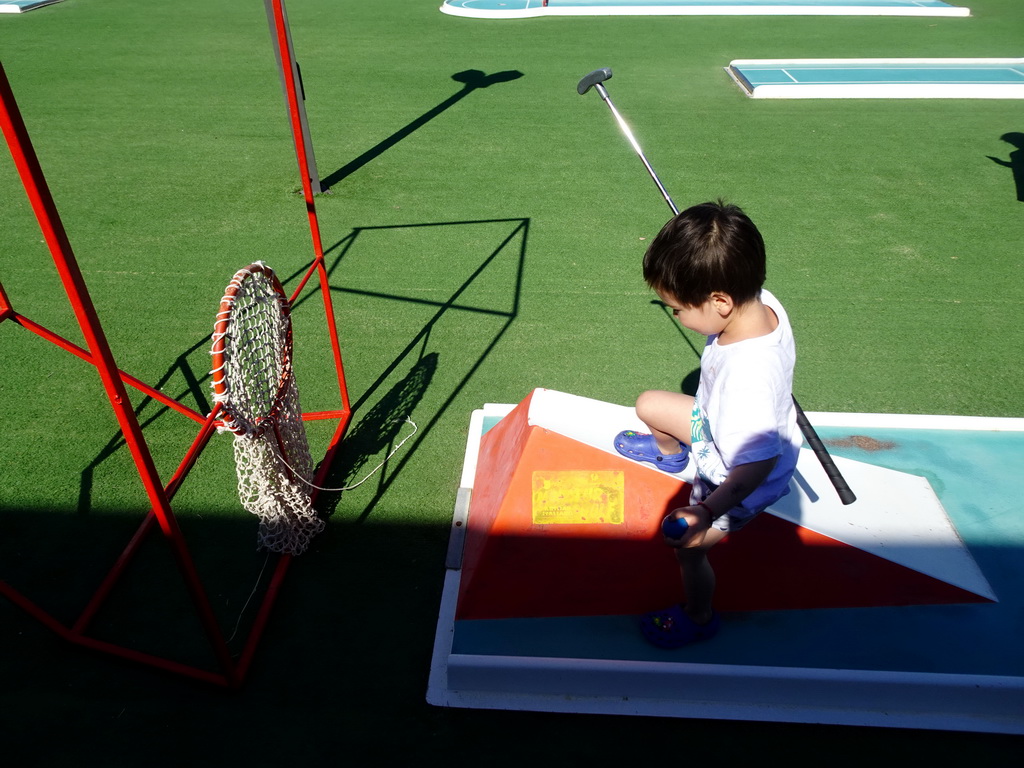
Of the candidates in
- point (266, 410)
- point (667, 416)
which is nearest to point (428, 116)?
point (266, 410)

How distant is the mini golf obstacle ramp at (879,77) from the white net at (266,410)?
6.49 m

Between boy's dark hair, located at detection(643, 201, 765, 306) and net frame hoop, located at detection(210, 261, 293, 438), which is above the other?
boy's dark hair, located at detection(643, 201, 765, 306)

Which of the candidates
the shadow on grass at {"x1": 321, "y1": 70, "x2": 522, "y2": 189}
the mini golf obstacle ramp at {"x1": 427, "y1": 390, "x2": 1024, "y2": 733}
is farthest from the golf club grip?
the shadow on grass at {"x1": 321, "y1": 70, "x2": 522, "y2": 189}

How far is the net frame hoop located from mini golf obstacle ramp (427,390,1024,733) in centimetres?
77

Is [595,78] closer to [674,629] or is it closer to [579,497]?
[579,497]

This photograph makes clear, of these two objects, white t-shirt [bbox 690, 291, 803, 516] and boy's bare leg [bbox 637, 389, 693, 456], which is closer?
white t-shirt [bbox 690, 291, 803, 516]

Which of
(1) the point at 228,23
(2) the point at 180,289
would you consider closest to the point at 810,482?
(2) the point at 180,289

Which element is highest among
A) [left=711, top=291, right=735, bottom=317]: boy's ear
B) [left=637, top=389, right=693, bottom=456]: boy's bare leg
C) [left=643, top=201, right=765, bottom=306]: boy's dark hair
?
[left=643, top=201, right=765, bottom=306]: boy's dark hair

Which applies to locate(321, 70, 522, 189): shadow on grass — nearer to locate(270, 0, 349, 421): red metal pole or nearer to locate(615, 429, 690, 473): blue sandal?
locate(270, 0, 349, 421): red metal pole

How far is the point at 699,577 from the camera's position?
210 centimetres

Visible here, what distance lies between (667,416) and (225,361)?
136 centimetres

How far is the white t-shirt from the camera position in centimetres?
177

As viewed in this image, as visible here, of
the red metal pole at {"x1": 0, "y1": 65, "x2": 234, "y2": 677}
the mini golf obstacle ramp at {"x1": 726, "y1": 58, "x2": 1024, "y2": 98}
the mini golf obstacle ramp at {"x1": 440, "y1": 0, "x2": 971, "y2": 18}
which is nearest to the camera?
the red metal pole at {"x1": 0, "y1": 65, "x2": 234, "y2": 677}

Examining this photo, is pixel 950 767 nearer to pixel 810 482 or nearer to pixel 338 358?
pixel 810 482
